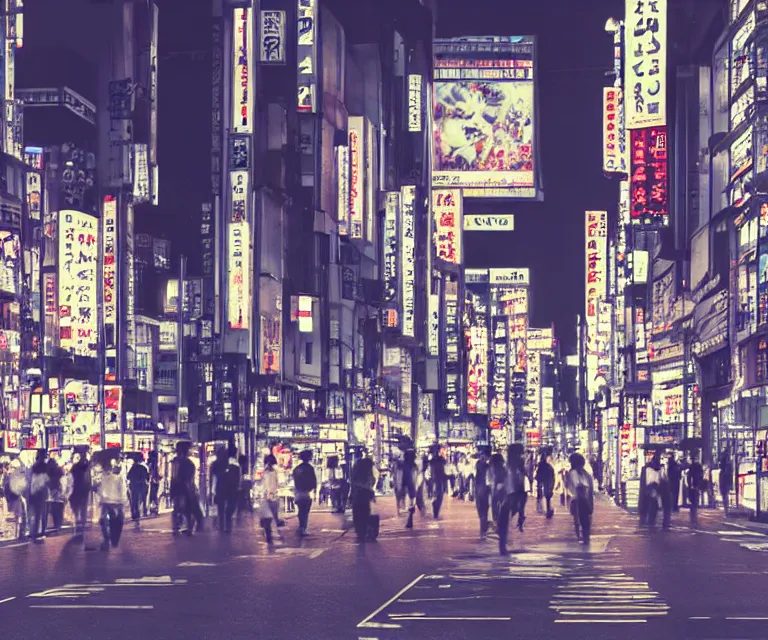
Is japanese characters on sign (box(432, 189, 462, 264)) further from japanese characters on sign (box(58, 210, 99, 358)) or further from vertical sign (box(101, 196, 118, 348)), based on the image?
japanese characters on sign (box(58, 210, 99, 358))

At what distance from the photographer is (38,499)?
29797 millimetres

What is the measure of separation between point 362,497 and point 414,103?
6894cm

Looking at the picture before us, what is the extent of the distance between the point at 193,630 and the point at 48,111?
62077mm

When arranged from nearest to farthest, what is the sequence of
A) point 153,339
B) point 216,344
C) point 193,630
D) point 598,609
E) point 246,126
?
1. point 193,630
2. point 598,609
3. point 246,126
4. point 216,344
5. point 153,339

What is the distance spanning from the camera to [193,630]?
13.4 meters

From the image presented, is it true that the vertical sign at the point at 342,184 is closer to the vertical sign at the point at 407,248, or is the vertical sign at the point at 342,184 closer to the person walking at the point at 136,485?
the vertical sign at the point at 407,248

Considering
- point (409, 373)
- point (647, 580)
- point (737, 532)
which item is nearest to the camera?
point (647, 580)

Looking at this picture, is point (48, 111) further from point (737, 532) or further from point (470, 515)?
point (737, 532)

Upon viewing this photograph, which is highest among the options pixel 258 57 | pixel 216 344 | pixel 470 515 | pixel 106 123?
pixel 258 57

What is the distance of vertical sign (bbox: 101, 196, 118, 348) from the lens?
5219 cm

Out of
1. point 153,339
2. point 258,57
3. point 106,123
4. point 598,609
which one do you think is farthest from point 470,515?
point 153,339

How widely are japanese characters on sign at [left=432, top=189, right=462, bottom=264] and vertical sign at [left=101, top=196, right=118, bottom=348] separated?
48809 millimetres

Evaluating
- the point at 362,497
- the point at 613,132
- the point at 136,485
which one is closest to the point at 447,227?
the point at 613,132

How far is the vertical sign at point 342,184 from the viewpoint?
75.9 m
